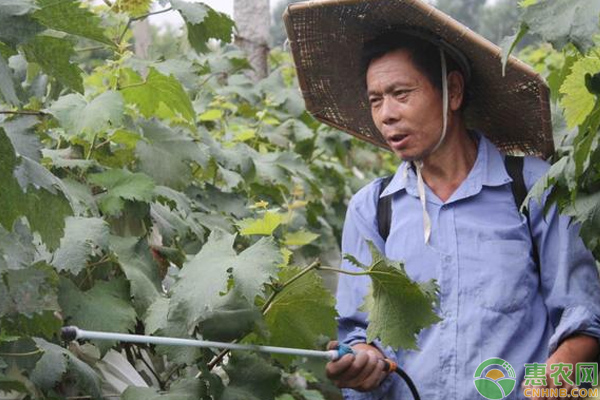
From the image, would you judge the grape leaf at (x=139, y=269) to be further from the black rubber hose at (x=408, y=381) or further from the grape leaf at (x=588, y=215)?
the grape leaf at (x=588, y=215)

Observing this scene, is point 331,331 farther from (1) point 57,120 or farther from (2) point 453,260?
(1) point 57,120

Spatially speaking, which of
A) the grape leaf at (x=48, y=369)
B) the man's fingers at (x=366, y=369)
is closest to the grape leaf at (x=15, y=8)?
the grape leaf at (x=48, y=369)

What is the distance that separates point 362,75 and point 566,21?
5.33 ft

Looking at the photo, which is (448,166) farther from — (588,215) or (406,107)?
(588,215)

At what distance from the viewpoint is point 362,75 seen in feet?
11.4

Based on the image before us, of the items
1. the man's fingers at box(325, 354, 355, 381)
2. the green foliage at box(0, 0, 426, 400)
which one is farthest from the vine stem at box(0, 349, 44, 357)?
the man's fingers at box(325, 354, 355, 381)

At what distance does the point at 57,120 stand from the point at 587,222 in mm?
1339

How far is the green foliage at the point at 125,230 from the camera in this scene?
198 centimetres

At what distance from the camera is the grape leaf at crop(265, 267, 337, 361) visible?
8.50 feet

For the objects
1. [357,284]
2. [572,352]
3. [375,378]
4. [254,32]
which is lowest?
[254,32]

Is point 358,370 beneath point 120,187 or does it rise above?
beneath

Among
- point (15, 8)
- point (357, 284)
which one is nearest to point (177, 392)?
point (357, 284)

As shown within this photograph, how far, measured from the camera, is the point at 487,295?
2879 millimetres

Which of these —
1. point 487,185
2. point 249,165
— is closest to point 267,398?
point 487,185
